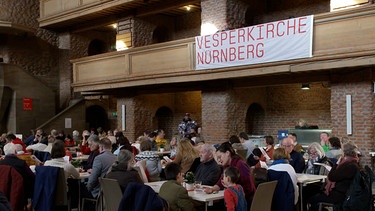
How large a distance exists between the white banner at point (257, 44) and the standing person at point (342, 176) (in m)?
5.02

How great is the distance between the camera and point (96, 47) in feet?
75.9

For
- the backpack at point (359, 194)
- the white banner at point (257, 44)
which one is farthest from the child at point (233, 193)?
the white banner at point (257, 44)

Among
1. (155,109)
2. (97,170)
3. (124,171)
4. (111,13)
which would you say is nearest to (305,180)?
(124,171)

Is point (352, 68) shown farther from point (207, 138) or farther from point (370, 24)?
point (207, 138)

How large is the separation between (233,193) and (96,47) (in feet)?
63.1

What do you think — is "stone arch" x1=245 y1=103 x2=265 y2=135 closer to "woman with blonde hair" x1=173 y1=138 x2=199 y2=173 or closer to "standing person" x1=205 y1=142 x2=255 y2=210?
"woman with blonde hair" x1=173 y1=138 x2=199 y2=173

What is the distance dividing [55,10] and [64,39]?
5.75 ft

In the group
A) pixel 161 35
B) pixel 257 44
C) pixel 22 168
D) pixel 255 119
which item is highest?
pixel 161 35

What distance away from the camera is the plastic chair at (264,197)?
532 cm

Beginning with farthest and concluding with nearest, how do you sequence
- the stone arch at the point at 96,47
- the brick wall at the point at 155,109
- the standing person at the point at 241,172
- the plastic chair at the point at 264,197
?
1. the stone arch at the point at 96,47
2. the brick wall at the point at 155,109
3. the standing person at the point at 241,172
4. the plastic chair at the point at 264,197

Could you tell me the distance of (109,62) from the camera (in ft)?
53.6

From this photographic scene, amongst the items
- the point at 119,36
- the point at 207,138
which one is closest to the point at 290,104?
the point at 207,138

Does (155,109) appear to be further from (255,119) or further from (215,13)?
(215,13)

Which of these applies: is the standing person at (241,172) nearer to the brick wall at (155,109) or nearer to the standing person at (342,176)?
the standing person at (342,176)
